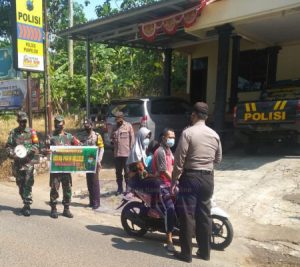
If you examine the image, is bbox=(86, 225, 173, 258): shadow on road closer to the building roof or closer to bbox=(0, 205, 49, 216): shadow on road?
bbox=(0, 205, 49, 216): shadow on road

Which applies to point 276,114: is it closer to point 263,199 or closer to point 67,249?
point 263,199

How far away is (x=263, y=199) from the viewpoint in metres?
7.29

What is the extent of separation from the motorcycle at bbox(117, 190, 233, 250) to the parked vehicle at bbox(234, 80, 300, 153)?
463 cm

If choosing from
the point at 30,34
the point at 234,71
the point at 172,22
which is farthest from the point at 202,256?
the point at 234,71

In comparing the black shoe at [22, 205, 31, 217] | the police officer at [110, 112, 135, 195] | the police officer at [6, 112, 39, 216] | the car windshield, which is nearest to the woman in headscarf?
the police officer at [110, 112, 135, 195]

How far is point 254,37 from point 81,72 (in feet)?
45.8

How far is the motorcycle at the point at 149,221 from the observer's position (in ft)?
17.4

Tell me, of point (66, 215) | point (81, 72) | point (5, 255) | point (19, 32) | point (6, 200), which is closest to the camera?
point (5, 255)

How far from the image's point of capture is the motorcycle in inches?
209

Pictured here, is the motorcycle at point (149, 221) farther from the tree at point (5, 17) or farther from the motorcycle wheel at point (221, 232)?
the tree at point (5, 17)

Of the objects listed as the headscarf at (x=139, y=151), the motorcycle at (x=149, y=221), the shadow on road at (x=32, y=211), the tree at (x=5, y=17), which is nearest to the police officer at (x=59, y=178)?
the shadow on road at (x=32, y=211)

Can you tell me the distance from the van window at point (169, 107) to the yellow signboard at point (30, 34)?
3248mm

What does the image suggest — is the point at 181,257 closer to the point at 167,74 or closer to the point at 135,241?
the point at 135,241

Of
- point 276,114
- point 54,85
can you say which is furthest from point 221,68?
point 54,85
